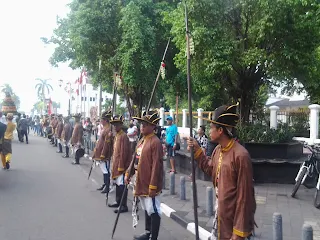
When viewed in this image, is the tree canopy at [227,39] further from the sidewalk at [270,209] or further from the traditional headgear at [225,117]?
the traditional headgear at [225,117]

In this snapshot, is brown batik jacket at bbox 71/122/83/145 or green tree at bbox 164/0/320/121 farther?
brown batik jacket at bbox 71/122/83/145

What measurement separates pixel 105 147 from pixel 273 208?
3.88m

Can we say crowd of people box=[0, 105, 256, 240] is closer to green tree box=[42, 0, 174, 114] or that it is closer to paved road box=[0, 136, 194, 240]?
paved road box=[0, 136, 194, 240]

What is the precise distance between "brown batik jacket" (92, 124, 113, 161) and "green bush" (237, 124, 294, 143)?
450 cm

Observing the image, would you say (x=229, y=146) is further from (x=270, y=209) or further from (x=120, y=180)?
(x=270, y=209)

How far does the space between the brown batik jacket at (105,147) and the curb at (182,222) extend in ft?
5.62

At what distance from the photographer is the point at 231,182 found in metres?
3.59

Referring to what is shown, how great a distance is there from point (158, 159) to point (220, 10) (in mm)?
6591

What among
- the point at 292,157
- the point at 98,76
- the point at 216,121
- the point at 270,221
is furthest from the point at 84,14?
the point at 216,121

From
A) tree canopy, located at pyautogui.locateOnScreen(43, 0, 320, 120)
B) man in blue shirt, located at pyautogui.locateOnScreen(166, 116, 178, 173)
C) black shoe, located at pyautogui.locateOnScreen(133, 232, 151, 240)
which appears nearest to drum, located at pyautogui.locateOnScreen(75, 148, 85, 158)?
tree canopy, located at pyautogui.locateOnScreen(43, 0, 320, 120)

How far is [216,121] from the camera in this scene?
3791 mm

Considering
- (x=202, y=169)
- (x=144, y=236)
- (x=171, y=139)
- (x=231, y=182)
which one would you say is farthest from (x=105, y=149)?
(x=231, y=182)

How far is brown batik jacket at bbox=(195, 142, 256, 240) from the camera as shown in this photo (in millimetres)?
3428

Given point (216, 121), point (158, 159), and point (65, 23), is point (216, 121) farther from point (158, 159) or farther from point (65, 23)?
point (65, 23)
